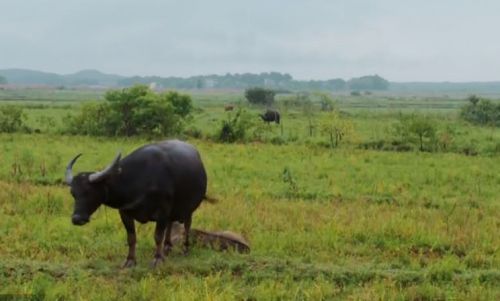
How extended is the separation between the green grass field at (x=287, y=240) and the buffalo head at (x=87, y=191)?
62 cm

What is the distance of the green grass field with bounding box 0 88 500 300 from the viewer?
646 cm

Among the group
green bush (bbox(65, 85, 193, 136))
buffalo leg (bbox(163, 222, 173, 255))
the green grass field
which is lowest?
the green grass field

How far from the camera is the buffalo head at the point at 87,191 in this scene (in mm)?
6828

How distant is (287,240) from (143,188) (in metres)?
2.18

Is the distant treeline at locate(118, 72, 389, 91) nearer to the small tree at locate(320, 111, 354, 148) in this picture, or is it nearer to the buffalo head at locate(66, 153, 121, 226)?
the small tree at locate(320, 111, 354, 148)

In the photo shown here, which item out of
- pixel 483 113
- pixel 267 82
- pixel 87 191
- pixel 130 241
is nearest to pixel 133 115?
pixel 130 241

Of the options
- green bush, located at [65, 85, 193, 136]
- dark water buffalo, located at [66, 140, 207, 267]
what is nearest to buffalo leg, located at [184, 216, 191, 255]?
dark water buffalo, located at [66, 140, 207, 267]

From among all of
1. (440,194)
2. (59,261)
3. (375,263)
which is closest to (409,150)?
(440,194)

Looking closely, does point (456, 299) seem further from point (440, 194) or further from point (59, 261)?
point (440, 194)

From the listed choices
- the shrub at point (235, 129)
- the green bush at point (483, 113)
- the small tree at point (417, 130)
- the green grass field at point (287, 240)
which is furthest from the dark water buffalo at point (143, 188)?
the green bush at point (483, 113)

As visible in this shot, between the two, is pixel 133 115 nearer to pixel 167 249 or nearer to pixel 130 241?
pixel 167 249

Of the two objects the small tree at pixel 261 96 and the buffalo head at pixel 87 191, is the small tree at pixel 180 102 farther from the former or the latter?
the small tree at pixel 261 96

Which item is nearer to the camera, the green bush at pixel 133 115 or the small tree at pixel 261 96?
the green bush at pixel 133 115

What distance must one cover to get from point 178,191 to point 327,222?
300 centimetres
